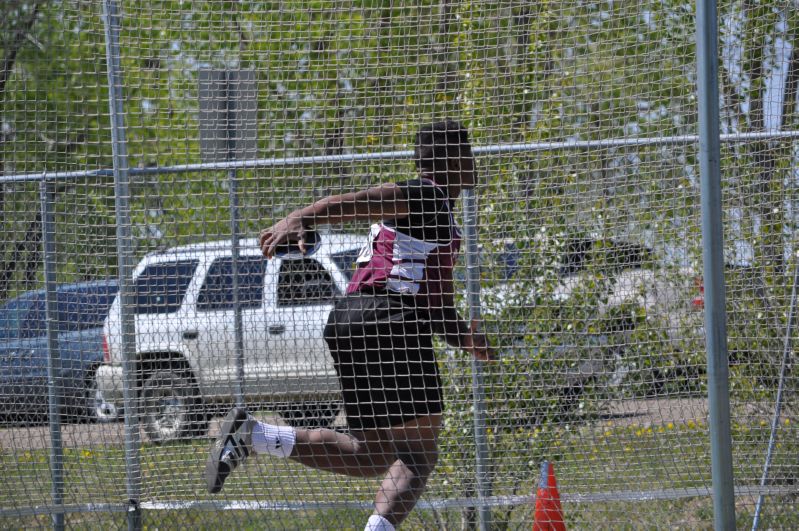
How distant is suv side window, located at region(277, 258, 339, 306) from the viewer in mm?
4730

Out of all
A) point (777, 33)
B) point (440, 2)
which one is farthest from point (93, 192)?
point (777, 33)

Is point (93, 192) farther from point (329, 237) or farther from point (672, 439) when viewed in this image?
point (672, 439)

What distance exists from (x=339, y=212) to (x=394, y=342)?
0.63m

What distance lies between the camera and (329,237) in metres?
4.88

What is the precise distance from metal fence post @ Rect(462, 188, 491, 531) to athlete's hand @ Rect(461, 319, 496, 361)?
0.23 meters

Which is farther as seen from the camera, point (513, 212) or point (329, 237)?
point (329, 237)

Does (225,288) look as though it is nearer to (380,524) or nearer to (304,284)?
(304,284)

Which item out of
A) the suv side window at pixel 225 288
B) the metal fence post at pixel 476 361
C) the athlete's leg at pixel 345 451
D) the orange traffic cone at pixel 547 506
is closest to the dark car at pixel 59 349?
the suv side window at pixel 225 288

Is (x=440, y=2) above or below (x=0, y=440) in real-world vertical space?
above

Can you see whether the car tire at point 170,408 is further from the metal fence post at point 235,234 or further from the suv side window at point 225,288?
the suv side window at point 225,288

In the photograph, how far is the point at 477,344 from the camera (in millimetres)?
3834

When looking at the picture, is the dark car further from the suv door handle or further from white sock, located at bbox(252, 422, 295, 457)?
white sock, located at bbox(252, 422, 295, 457)

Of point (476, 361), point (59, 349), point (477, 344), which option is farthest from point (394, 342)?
point (59, 349)

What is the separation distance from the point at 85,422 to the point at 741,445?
3.18 m
